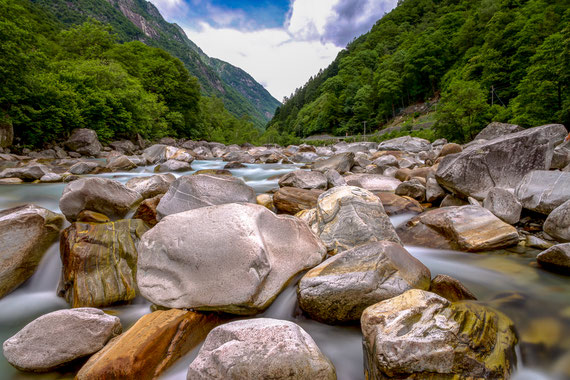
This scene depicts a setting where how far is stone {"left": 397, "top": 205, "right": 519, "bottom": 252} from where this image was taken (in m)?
3.97

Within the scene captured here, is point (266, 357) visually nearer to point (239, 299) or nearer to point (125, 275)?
point (239, 299)

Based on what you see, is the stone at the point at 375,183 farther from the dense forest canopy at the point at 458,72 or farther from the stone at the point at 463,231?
the dense forest canopy at the point at 458,72

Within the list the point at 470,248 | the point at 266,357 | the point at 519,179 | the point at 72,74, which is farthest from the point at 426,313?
the point at 72,74

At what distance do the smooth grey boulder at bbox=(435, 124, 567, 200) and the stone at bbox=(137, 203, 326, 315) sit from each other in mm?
4253

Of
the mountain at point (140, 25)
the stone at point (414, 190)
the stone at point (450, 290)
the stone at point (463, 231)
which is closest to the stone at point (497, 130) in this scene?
the stone at point (414, 190)

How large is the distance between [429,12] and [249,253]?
101746 millimetres

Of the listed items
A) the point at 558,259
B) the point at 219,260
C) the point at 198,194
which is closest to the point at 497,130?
the point at 558,259

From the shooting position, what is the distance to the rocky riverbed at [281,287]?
1922 mm

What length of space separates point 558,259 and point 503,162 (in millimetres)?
2936

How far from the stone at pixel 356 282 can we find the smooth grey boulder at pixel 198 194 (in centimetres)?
239

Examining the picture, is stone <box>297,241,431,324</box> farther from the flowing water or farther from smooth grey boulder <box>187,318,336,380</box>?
smooth grey boulder <box>187,318,336,380</box>

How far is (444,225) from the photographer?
14.4 ft

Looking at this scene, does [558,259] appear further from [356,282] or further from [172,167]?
[172,167]

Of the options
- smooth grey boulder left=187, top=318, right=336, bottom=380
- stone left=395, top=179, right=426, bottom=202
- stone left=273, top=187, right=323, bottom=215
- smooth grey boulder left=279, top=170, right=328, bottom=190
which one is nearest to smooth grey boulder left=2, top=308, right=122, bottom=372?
smooth grey boulder left=187, top=318, right=336, bottom=380
